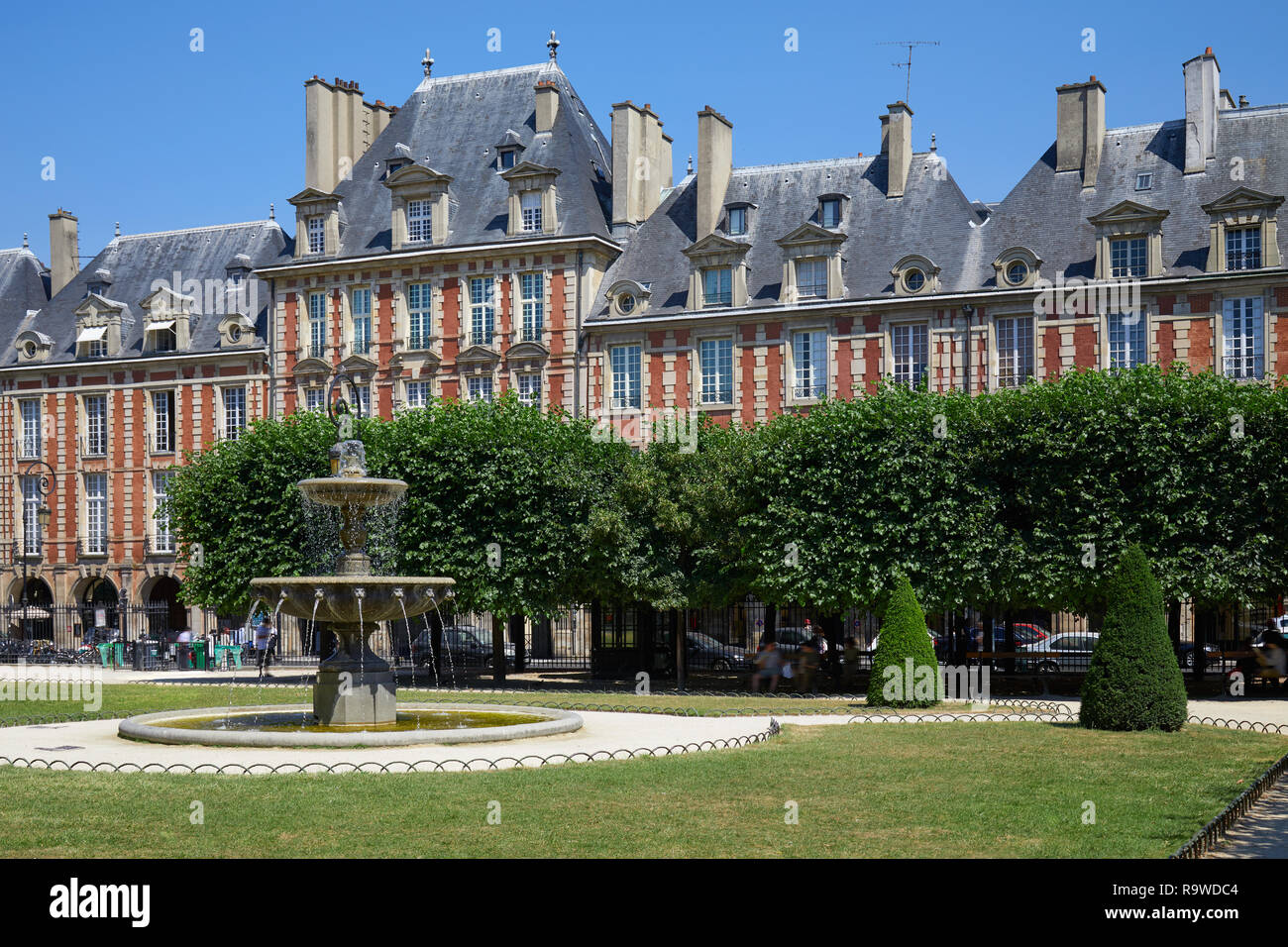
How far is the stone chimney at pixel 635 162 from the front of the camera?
43.2m

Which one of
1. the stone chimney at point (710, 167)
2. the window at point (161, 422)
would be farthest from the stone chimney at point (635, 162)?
the window at point (161, 422)

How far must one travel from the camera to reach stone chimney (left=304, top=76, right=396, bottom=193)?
45750mm

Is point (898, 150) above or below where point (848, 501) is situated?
above

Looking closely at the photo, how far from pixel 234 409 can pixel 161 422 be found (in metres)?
3.01

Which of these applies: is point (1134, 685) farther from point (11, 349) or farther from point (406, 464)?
point (11, 349)

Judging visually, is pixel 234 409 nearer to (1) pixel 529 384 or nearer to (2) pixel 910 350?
(1) pixel 529 384

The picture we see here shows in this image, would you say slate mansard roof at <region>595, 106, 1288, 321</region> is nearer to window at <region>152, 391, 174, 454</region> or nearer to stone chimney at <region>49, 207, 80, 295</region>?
window at <region>152, 391, 174, 454</region>

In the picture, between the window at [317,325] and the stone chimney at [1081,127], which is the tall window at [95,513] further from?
the stone chimney at [1081,127]

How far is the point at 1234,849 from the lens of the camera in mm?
9953

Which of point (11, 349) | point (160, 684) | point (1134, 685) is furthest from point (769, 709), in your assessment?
point (11, 349)

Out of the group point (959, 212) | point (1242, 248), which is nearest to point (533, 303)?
point (959, 212)

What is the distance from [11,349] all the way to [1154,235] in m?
37.9

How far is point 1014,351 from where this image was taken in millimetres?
38125

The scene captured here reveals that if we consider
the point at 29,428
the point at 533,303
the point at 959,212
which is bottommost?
the point at 29,428
